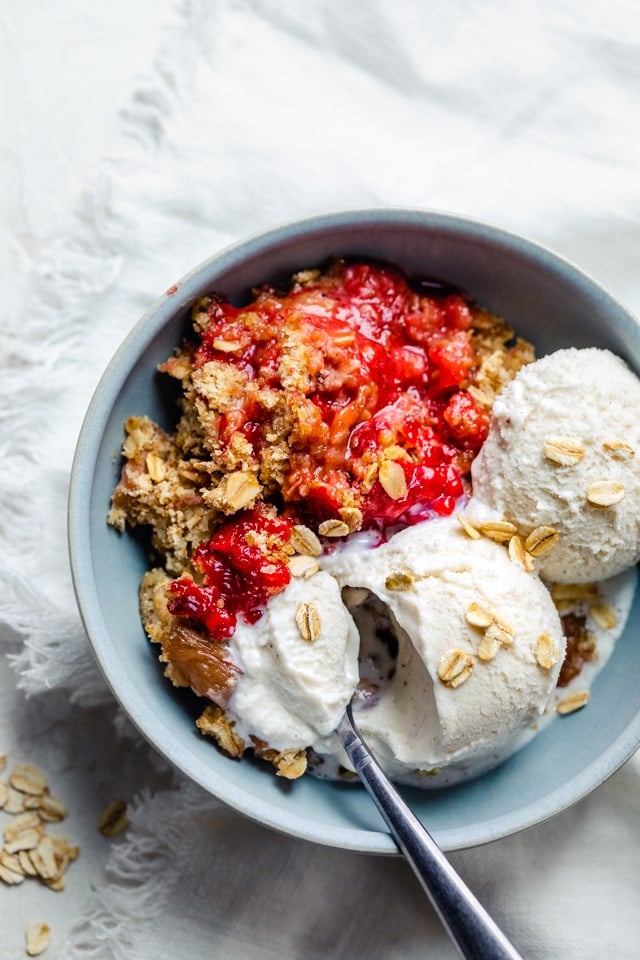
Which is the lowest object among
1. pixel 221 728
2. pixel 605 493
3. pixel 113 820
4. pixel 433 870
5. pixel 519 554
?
pixel 113 820

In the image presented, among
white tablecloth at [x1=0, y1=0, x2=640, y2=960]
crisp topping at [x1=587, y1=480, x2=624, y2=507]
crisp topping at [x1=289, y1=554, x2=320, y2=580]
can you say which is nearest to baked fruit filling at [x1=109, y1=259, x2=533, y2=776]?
crisp topping at [x1=289, y1=554, x2=320, y2=580]

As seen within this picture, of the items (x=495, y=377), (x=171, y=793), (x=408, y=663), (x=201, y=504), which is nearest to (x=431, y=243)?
(x=495, y=377)

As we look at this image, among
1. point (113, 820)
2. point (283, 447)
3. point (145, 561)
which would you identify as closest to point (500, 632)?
point (283, 447)

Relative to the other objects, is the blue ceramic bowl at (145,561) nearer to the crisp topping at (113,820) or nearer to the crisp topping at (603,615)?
the crisp topping at (603,615)

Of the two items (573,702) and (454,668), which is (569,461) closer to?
(454,668)

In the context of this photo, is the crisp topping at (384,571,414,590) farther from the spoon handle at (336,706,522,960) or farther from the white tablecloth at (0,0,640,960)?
the white tablecloth at (0,0,640,960)

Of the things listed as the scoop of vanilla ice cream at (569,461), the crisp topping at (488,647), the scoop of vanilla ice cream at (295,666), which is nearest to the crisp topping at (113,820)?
the scoop of vanilla ice cream at (295,666)
